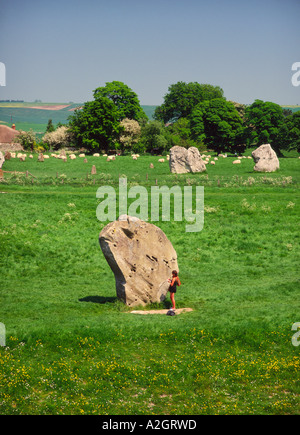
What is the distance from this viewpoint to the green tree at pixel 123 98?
116 m

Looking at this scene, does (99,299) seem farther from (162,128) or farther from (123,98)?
(123,98)

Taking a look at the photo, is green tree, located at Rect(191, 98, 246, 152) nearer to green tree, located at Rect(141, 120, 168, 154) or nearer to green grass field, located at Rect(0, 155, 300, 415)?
green tree, located at Rect(141, 120, 168, 154)

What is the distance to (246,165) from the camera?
79.8 meters

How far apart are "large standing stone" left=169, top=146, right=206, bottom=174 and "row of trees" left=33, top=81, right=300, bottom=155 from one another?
1404 inches

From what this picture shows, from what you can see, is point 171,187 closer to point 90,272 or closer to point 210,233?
point 210,233

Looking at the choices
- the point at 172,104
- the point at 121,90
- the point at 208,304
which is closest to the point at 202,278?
the point at 208,304

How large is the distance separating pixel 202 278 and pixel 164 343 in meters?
11.3

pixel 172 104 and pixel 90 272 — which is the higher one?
pixel 172 104

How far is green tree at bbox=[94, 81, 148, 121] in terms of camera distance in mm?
116125

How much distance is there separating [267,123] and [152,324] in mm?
95276

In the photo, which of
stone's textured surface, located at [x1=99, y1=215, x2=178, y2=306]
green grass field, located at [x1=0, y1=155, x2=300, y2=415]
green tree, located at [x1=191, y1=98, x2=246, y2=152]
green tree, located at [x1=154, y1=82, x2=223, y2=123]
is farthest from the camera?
green tree, located at [x1=154, y1=82, x2=223, y2=123]

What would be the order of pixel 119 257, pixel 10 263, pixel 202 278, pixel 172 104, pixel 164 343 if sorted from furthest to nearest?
1. pixel 172 104
2. pixel 10 263
3. pixel 202 278
4. pixel 119 257
5. pixel 164 343

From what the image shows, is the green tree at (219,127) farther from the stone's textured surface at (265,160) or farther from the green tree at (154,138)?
the stone's textured surface at (265,160)

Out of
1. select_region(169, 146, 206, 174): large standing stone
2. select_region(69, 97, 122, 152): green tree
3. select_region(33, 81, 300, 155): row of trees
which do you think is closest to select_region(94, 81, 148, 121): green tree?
select_region(33, 81, 300, 155): row of trees
